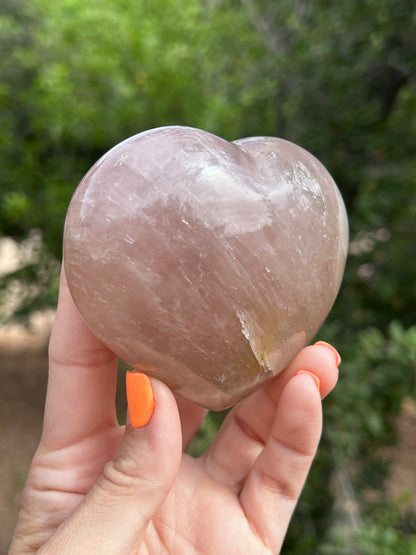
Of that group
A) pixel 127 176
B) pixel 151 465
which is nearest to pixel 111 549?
pixel 151 465

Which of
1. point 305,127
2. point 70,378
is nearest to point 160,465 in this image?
point 70,378

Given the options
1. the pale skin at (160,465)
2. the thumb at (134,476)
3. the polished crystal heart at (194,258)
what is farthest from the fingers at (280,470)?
the thumb at (134,476)

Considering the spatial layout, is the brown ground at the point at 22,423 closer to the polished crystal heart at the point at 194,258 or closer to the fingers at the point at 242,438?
the fingers at the point at 242,438

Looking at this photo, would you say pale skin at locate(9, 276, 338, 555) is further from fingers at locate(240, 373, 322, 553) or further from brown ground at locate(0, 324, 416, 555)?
brown ground at locate(0, 324, 416, 555)

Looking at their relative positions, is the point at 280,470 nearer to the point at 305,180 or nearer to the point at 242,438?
the point at 242,438

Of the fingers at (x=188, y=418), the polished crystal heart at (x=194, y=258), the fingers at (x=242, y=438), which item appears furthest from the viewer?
the fingers at (x=188, y=418)

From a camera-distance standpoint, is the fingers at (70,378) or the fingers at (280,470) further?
the fingers at (70,378)
